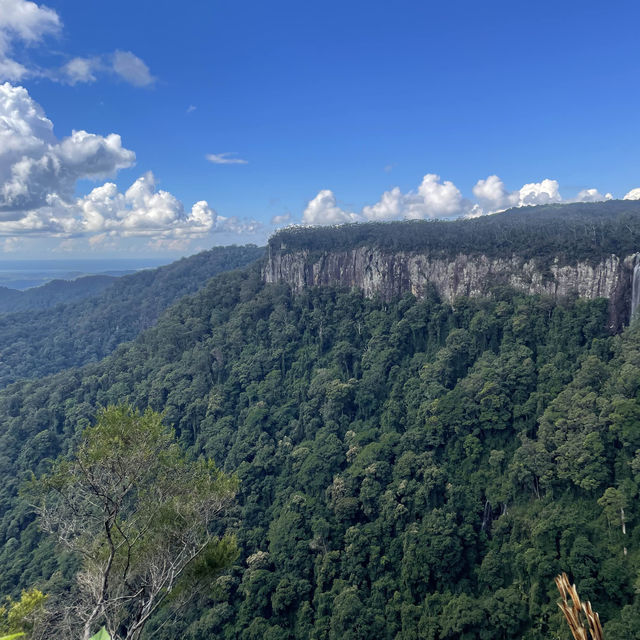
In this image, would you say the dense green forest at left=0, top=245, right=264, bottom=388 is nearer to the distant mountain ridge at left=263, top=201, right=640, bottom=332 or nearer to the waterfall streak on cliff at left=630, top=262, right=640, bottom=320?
the distant mountain ridge at left=263, top=201, right=640, bottom=332

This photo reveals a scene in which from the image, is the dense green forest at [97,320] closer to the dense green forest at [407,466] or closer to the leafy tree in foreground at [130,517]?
the dense green forest at [407,466]

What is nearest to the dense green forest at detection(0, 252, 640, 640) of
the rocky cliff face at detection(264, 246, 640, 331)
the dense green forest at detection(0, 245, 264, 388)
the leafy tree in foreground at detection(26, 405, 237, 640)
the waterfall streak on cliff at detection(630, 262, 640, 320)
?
the rocky cliff face at detection(264, 246, 640, 331)

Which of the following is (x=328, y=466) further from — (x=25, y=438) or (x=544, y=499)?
(x=25, y=438)

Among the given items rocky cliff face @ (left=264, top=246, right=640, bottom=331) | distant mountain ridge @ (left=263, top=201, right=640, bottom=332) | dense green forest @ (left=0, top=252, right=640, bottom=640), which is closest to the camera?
dense green forest @ (left=0, top=252, right=640, bottom=640)

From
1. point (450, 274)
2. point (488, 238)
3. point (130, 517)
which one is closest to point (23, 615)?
point (130, 517)

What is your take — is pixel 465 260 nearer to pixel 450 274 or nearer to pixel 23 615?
pixel 450 274

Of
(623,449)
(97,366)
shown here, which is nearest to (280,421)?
(623,449)
